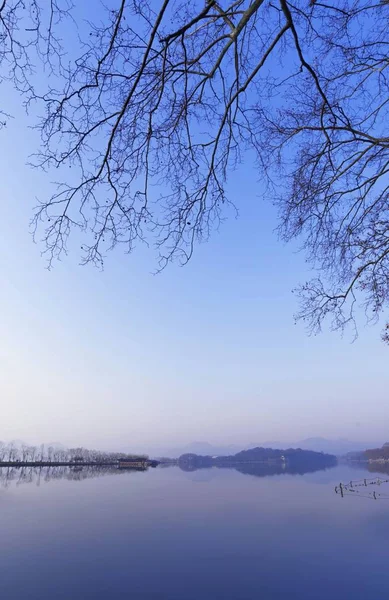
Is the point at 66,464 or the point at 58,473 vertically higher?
the point at 58,473

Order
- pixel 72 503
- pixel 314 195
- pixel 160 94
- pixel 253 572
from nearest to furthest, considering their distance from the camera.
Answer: pixel 160 94 < pixel 314 195 < pixel 253 572 < pixel 72 503

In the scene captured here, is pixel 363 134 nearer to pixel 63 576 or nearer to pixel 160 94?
pixel 160 94

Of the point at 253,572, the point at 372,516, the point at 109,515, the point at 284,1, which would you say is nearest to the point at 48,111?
the point at 284,1

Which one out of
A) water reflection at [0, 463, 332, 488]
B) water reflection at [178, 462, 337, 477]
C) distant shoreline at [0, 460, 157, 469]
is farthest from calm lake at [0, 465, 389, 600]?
distant shoreline at [0, 460, 157, 469]

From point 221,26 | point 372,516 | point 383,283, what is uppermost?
point 221,26

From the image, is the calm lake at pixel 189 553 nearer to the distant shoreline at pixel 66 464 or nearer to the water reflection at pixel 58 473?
the water reflection at pixel 58 473

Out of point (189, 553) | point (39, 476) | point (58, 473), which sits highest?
point (189, 553)

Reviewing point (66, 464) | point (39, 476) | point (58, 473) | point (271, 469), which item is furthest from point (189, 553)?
point (66, 464)

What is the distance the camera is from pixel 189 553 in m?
18.2

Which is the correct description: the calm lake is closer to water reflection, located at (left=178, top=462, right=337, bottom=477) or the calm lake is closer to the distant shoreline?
water reflection, located at (left=178, top=462, right=337, bottom=477)

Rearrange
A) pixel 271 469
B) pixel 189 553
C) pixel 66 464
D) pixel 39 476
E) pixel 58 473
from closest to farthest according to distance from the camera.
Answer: pixel 189 553, pixel 39 476, pixel 58 473, pixel 271 469, pixel 66 464

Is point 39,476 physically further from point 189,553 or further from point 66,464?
point 189,553

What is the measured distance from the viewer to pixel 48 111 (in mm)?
2768

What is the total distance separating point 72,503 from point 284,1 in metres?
40.5
